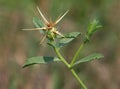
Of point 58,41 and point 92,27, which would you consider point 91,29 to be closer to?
point 92,27

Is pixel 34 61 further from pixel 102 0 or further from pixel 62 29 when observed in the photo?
pixel 102 0

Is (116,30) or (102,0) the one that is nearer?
(116,30)

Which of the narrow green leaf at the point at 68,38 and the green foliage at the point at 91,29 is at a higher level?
the narrow green leaf at the point at 68,38

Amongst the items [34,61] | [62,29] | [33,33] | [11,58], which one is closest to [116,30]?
[62,29]

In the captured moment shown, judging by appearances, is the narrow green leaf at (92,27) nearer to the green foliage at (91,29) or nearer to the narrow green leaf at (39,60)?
the green foliage at (91,29)

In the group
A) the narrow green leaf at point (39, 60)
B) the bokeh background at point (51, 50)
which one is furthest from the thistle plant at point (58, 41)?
Result: the bokeh background at point (51, 50)

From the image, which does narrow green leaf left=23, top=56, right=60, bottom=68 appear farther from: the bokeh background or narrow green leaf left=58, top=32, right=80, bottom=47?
the bokeh background

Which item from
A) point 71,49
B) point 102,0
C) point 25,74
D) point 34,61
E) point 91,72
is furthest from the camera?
point 102,0

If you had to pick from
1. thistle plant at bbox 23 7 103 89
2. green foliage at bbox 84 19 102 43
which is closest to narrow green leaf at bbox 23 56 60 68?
thistle plant at bbox 23 7 103 89
